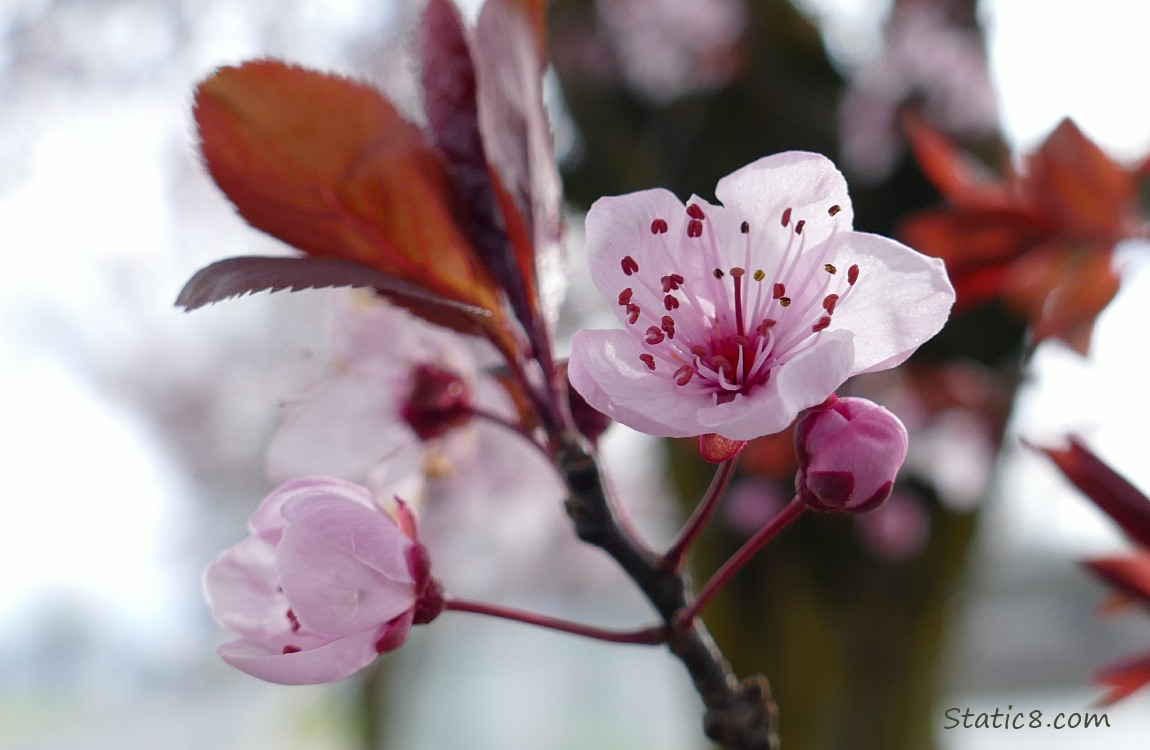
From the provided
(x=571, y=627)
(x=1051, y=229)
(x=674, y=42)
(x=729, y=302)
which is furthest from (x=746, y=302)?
(x=674, y=42)

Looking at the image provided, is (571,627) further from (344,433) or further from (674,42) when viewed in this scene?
(674,42)

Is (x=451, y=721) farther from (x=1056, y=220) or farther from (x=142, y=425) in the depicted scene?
(x=1056, y=220)

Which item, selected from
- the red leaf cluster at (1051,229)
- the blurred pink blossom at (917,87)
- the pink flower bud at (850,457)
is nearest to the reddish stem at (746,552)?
the pink flower bud at (850,457)

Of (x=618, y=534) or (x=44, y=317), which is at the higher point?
(x=618, y=534)

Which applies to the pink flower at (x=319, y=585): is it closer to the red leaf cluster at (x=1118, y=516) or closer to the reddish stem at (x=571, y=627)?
the reddish stem at (x=571, y=627)

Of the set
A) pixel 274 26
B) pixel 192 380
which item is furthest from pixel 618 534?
pixel 192 380
